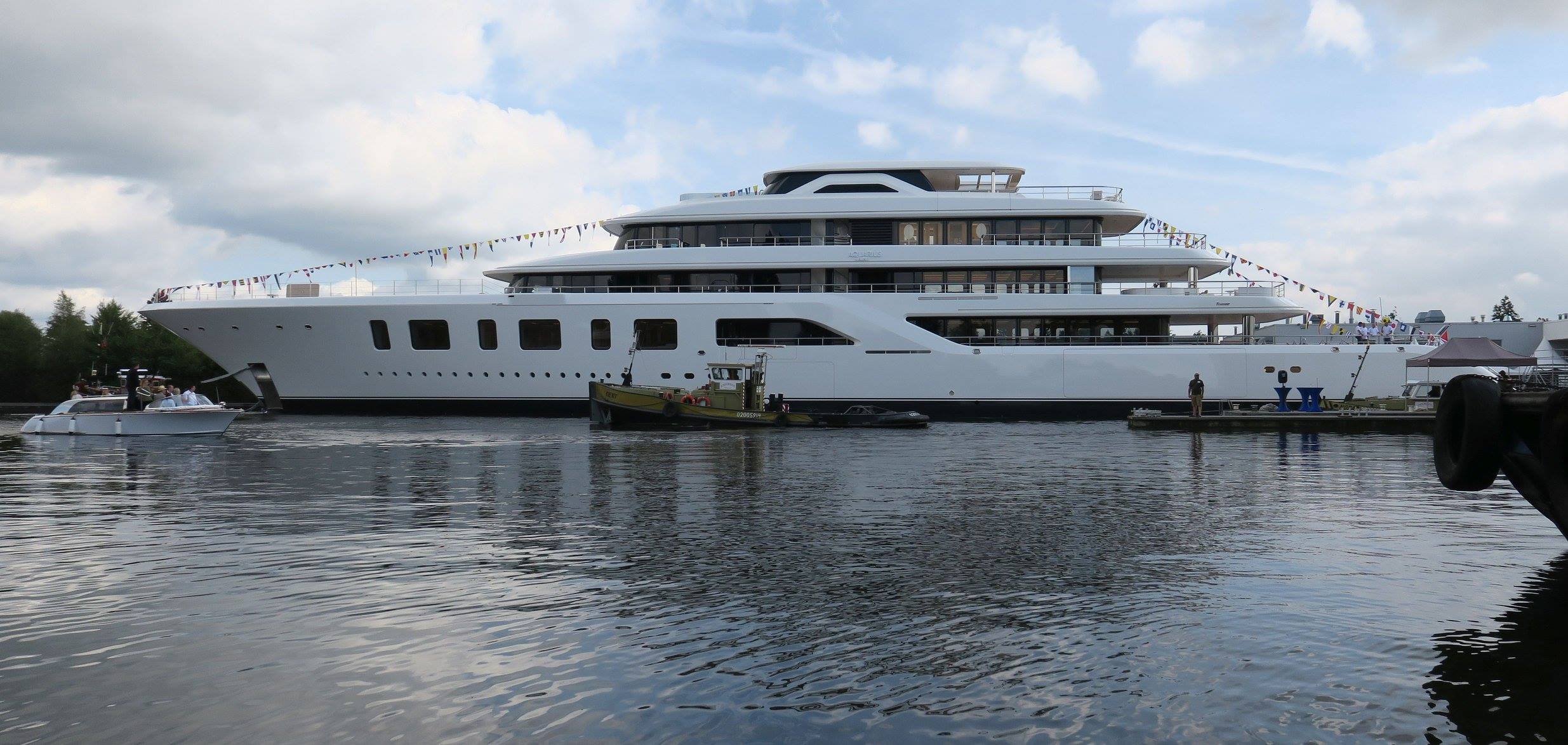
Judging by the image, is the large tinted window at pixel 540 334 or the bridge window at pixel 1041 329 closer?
the large tinted window at pixel 540 334

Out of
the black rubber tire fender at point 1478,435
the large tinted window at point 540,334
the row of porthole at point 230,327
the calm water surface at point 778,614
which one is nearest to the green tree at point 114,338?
the row of porthole at point 230,327

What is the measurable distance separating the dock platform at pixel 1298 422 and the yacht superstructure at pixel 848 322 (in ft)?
13.4

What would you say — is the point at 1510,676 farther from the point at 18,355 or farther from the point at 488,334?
the point at 18,355

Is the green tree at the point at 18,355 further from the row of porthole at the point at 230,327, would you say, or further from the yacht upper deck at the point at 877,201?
the yacht upper deck at the point at 877,201

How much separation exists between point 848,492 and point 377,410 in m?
Answer: 26.2

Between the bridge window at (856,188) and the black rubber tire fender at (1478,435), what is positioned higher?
the bridge window at (856,188)

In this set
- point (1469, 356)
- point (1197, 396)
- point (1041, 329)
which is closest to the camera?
point (1469, 356)

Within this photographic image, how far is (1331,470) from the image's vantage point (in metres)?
18.0

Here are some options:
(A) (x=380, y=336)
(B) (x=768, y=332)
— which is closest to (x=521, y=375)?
(A) (x=380, y=336)

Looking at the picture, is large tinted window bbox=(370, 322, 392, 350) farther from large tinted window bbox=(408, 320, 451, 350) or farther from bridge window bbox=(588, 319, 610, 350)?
bridge window bbox=(588, 319, 610, 350)

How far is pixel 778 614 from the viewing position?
707 cm

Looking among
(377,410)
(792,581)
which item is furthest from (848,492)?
(377,410)

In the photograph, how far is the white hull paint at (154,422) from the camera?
2827 cm

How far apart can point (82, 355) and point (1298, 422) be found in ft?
262
